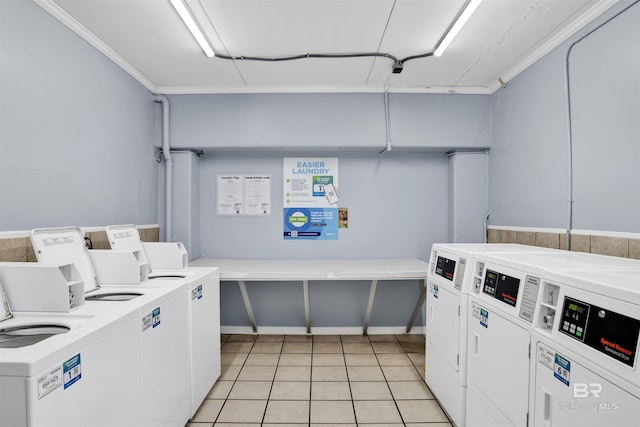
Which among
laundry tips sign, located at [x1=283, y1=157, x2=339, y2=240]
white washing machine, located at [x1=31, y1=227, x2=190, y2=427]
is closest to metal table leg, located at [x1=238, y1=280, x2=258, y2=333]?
laundry tips sign, located at [x1=283, y1=157, x2=339, y2=240]

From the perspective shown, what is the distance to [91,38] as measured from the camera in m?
2.32

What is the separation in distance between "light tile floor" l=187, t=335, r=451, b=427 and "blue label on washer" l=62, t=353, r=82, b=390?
4.25ft

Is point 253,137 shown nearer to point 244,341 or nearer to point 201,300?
point 201,300

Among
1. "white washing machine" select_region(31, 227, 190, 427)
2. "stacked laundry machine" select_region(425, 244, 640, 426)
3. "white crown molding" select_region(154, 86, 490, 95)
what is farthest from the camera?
"white crown molding" select_region(154, 86, 490, 95)

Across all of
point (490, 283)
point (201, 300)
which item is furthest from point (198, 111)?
point (490, 283)

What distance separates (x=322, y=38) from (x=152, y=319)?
224 centimetres

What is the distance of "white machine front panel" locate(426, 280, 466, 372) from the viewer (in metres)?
2.03

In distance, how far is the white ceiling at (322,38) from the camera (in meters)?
2.03

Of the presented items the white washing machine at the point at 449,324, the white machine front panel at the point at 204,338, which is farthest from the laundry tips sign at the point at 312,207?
the white washing machine at the point at 449,324

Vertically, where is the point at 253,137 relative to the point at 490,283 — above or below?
above

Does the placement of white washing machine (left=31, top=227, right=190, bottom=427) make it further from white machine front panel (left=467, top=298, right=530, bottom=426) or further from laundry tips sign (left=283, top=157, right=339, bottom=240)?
white machine front panel (left=467, top=298, right=530, bottom=426)

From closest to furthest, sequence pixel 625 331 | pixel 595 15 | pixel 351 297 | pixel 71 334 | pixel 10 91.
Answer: pixel 625 331
pixel 71 334
pixel 10 91
pixel 595 15
pixel 351 297

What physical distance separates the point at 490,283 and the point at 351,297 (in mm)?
1989

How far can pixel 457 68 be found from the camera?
2887 millimetres
